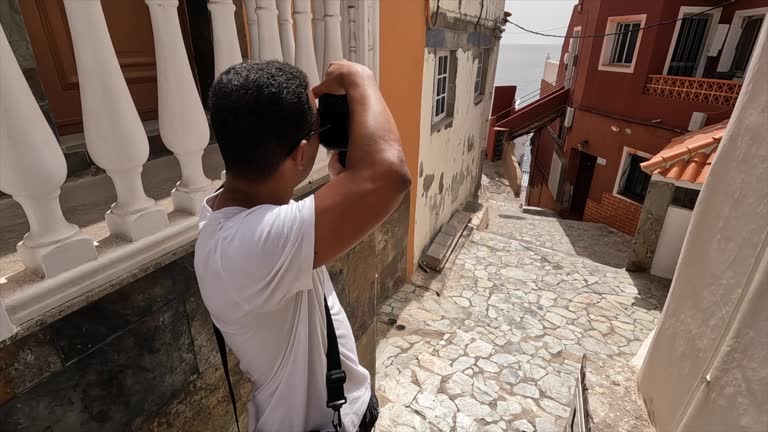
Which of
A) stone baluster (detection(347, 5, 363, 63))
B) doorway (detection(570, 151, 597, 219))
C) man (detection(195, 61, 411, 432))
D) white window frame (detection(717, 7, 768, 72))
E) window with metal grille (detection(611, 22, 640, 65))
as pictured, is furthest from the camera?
doorway (detection(570, 151, 597, 219))

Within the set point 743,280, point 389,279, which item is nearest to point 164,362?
point 743,280

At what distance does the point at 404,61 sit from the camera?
4164 millimetres

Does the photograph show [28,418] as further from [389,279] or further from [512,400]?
[389,279]

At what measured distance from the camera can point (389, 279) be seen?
203 inches

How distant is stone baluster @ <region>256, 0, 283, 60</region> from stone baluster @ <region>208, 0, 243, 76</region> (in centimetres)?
19

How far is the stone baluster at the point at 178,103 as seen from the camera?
1.35 metres

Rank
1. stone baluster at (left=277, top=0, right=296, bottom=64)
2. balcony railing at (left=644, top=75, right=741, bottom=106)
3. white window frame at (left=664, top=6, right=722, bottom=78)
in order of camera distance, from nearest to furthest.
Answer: stone baluster at (left=277, top=0, right=296, bottom=64), balcony railing at (left=644, top=75, right=741, bottom=106), white window frame at (left=664, top=6, right=722, bottom=78)

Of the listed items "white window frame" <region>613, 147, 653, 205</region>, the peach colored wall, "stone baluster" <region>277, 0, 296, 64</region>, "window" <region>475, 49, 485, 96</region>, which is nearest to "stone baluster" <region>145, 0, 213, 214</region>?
"stone baluster" <region>277, 0, 296, 64</region>

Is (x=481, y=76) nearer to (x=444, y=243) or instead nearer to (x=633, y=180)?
(x=444, y=243)

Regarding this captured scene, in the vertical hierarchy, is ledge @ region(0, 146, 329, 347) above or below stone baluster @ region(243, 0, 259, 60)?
below

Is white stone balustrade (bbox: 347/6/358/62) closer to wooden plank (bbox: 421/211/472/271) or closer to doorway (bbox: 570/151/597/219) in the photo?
wooden plank (bbox: 421/211/472/271)

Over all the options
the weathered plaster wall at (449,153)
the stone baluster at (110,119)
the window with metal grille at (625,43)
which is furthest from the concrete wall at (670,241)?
the stone baluster at (110,119)

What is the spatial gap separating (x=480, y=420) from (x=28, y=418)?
3407 millimetres

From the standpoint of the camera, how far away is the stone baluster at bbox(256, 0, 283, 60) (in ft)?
5.80
